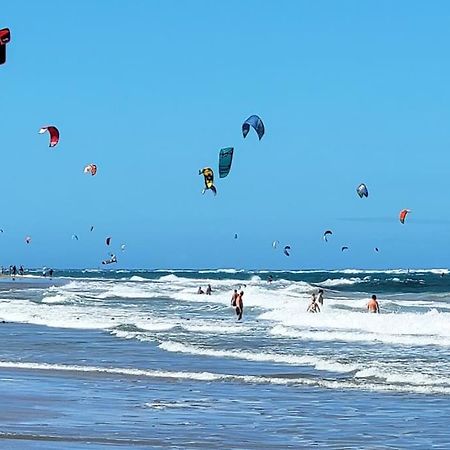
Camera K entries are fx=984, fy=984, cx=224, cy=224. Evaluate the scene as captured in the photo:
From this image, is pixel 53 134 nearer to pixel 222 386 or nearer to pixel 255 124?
pixel 255 124

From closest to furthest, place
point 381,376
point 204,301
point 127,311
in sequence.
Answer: point 381,376 → point 127,311 → point 204,301

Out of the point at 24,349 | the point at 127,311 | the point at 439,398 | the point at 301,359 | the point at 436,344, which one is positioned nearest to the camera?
the point at 439,398

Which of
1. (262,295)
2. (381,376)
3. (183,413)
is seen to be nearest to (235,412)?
(183,413)

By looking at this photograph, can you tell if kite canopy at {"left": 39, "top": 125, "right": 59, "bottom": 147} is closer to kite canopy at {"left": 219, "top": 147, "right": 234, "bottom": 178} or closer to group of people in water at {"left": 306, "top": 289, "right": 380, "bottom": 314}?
kite canopy at {"left": 219, "top": 147, "right": 234, "bottom": 178}

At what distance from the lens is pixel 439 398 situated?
12203 mm

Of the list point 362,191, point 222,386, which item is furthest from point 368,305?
point 222,386

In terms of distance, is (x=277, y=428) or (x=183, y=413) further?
(x=183, y=413)

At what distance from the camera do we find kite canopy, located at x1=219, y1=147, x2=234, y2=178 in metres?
23.3

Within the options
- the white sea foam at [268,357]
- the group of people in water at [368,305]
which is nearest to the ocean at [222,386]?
the white sea foam at [268,357]

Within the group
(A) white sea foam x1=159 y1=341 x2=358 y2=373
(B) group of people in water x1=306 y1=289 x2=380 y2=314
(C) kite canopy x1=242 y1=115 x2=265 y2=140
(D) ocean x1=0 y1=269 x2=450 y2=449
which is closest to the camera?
(D) ocean x1=0 y1=269 x2=450 y2=449

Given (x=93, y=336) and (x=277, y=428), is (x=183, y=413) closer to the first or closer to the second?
(x=277, y=428)

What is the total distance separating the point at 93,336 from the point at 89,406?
12.3 m

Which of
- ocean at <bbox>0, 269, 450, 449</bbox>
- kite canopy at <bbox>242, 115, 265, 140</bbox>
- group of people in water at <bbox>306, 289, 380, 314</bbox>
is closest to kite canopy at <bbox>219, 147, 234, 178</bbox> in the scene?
kite canopy at <bbox>242, 115, 265, 140</bbox>

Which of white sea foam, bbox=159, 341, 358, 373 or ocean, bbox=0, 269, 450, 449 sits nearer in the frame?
ocean, bbox=0, 269, 450, 449
